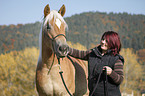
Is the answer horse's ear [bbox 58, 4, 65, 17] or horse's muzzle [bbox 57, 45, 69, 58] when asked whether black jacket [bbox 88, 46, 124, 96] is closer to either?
horse's muzzle [bbox 57, 45, 69, 58]

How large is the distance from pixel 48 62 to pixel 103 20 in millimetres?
89896

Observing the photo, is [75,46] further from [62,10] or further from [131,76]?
[62,10]

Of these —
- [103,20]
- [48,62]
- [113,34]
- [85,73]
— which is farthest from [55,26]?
[103,20]

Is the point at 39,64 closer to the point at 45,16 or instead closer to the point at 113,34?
the point at 45,16

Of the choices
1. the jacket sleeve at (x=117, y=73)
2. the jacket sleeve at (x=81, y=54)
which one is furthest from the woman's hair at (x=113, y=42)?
the jacket sleeve at (x=81, y=54)

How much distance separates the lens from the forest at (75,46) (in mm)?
35344

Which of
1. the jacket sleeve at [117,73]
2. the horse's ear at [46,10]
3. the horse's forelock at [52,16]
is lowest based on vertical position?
the jacket sleeve at [117,73]

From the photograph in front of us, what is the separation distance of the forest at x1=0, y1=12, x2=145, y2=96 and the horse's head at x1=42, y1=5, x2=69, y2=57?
0.40 meters

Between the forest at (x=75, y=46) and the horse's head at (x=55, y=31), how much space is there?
0.40 m

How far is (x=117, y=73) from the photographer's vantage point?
2.87 m

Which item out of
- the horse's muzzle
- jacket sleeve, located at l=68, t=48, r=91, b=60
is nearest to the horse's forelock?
the horse's muzzle

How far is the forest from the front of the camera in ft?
116

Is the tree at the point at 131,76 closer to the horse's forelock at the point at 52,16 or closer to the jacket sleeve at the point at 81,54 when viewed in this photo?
the jacket sleeve at the point at 81,54

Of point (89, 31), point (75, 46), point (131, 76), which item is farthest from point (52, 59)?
point (89, 31)
